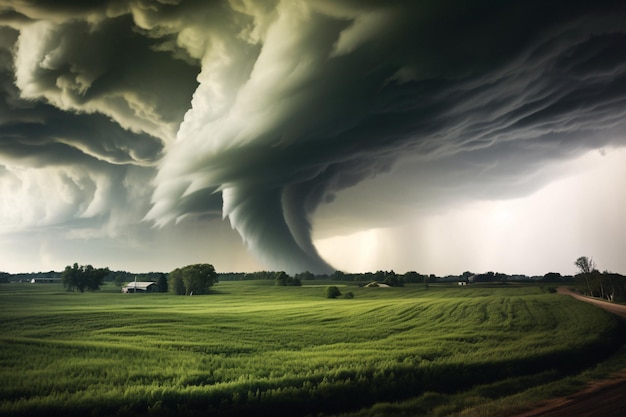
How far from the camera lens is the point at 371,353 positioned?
66.1ft

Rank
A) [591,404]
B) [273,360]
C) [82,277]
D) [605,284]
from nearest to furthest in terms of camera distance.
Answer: [591,404] < [273,360] < [82,277] < [605,284]

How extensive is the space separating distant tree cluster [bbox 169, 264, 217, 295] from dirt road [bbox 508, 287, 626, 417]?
211 feet

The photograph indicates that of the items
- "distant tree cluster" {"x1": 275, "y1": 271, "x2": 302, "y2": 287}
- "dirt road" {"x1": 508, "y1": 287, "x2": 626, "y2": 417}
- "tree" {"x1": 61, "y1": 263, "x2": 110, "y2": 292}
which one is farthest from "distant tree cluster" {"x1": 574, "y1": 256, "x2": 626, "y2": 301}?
"tree" {"x1": 61, "y1": 263, "x2": 110, "y2": 292}

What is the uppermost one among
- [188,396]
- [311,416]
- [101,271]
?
[101,271]

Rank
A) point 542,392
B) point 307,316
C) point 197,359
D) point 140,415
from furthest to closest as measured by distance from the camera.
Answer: point 307,316
point 197,359
point 542,392
point 140,415

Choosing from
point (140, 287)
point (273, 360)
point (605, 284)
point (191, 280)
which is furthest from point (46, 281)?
point (605, 284)

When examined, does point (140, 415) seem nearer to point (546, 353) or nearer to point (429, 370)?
point (429, 370)

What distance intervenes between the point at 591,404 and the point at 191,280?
65590 mm

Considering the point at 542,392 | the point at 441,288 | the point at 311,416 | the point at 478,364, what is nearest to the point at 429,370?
the point at 478,364

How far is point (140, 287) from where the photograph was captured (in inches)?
2712

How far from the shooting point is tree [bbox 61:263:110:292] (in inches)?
1623

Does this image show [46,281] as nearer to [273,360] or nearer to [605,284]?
[273,360]

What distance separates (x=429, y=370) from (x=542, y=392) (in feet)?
14.8

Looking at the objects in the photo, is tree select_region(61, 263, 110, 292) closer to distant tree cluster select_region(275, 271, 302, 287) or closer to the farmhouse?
the farmhouse
